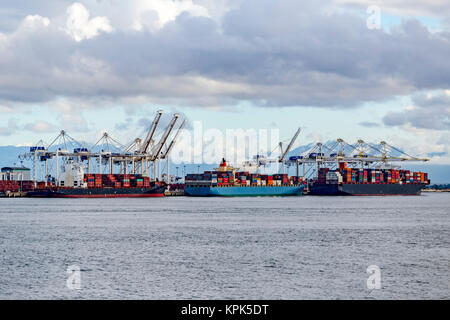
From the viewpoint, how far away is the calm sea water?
37094mm

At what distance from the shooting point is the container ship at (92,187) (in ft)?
628

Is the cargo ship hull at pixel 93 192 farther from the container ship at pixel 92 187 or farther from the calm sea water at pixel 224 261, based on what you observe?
the calm sea water at pixel 224 261

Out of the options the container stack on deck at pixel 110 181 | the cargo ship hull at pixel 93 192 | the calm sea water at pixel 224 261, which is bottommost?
the calm sea water at pixel 224 261

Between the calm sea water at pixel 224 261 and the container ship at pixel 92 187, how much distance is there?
113 meters

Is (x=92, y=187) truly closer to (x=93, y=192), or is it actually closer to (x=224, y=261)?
(x=93, y=192)

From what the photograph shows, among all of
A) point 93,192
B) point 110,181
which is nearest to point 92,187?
point 93,192

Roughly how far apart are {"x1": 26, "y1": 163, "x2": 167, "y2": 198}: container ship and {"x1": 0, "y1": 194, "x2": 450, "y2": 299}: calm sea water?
11274cm

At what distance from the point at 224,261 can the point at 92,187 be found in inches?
5877

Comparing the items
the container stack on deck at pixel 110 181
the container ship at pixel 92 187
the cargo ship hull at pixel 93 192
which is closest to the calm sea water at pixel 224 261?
the cargo ship hull at pixel 93 192

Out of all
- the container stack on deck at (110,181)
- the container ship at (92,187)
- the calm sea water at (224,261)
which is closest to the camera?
the calm sea water at (224,261)

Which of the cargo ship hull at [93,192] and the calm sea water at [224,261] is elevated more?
the cargo ship hull at [93,192]

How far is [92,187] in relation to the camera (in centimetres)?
19188

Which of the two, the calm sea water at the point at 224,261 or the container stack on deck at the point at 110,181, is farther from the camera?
the container stack on deck at the point at 110,181
